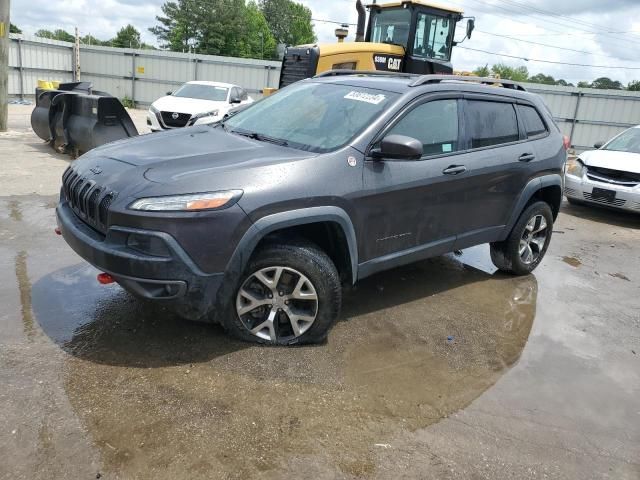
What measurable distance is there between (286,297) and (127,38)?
95.3 m

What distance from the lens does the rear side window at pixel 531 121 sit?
517 cm

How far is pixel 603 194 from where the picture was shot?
28.5 ft

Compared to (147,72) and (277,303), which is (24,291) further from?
(147,72)

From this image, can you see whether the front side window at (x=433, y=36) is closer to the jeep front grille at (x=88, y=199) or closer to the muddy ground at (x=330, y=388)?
the muddy ground at (x=330, y=388)

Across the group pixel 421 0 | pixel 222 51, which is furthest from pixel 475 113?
pixel 222 51

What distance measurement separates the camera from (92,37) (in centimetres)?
8381

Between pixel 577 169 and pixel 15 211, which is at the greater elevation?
pixel 577 169

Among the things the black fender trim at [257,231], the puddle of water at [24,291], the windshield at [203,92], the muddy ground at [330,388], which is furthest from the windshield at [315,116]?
the windshield at [203,92]

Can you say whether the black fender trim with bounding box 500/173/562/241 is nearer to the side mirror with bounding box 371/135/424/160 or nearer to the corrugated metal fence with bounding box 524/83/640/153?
the side mirror with bounding box 371/135/424/160

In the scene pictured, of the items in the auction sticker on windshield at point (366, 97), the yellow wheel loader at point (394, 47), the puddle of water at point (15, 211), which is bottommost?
the puddle of water at point (15, 211)

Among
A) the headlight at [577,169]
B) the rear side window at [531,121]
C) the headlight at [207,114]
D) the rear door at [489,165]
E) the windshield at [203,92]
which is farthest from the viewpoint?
the windshield at [203,92]

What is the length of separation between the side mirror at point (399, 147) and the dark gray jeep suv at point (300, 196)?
0.01m

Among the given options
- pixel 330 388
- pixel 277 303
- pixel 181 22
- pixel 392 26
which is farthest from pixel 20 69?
pixel 181 22

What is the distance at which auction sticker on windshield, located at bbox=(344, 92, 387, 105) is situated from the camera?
13.2 feet
